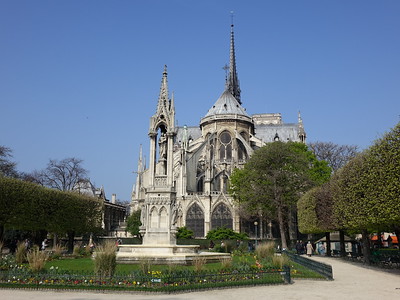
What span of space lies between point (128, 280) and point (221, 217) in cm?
4121

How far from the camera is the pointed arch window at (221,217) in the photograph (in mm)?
51562

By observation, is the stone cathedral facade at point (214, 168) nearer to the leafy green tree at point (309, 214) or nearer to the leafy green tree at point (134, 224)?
the leafy green tree at point (134, 224)

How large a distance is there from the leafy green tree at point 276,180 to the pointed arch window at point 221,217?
28.3 feet

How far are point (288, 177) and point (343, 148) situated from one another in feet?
61.6

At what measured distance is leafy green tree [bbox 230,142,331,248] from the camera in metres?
38.6

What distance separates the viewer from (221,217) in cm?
5191

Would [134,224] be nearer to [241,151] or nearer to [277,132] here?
[241,151]

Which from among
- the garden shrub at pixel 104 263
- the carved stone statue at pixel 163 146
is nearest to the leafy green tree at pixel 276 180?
the carved stone statue at pixel 163 146

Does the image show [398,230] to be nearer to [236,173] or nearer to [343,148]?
[236,173]

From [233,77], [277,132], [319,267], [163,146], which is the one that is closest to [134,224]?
[163,146]

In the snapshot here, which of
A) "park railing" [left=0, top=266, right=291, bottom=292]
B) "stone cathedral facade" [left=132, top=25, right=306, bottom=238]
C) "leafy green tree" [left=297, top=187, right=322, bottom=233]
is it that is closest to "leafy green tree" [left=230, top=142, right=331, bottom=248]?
"leafy green tree" [left=297, top=187, right=322, bottom=233]

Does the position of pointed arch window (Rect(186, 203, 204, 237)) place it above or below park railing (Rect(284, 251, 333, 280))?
above

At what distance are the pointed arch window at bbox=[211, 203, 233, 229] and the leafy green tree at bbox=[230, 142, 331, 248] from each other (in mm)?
8637

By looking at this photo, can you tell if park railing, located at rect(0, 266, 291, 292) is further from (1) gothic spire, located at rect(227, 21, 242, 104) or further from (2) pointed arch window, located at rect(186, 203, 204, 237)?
(1) gothic spire, located at rect(227, 21, 242, 104)
